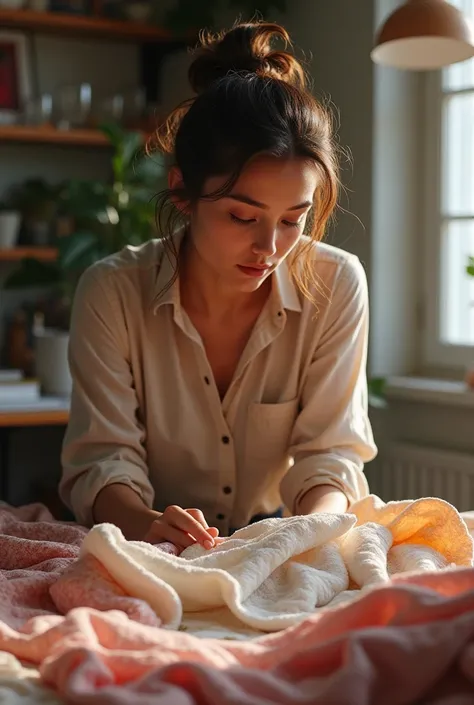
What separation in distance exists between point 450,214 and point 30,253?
4.77ft

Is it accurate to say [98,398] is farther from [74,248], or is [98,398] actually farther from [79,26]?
[79,26]

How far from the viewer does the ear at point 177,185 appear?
67.4 inches

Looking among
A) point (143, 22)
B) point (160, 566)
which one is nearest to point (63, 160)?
point (143, 22)

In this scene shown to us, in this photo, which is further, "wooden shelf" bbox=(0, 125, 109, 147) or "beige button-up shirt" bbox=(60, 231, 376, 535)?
"wooden shelf" bbox=(0, 125, 109, 147)

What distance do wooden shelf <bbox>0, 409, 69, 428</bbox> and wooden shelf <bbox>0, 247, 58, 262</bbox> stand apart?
688 millimetres

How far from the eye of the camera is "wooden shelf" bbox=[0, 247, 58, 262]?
3.76 m

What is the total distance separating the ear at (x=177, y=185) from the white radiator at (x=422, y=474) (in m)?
1.54

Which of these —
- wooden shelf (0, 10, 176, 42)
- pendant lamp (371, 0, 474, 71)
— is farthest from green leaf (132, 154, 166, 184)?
pendant lamp (371, 0, 474, 71)

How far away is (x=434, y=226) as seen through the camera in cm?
334

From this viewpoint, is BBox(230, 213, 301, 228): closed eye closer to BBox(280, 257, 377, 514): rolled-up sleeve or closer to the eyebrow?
the eyebrow

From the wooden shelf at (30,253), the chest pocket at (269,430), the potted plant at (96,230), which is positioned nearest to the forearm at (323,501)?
the chest pocket at (269,430)

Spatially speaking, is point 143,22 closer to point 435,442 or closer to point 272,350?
point 435,442

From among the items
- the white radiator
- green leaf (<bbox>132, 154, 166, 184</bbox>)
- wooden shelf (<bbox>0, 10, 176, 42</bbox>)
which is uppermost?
A: wooden shelf (<bbox>0, 10, 176, 42</bbox>)

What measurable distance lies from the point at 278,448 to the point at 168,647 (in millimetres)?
992
